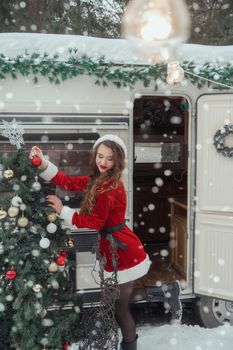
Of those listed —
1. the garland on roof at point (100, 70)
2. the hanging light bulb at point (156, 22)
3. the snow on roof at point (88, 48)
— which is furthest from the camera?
the snow on roof at point (88, 48)

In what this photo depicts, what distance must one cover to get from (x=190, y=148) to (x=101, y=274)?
6.74 ft

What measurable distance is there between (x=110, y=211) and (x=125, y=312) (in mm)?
1031

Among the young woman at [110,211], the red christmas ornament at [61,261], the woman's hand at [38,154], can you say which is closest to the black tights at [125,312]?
the young woman at [110,211]

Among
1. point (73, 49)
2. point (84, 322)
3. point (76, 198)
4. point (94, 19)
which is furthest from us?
point (94, 19)

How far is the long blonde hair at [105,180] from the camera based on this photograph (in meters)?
3.88

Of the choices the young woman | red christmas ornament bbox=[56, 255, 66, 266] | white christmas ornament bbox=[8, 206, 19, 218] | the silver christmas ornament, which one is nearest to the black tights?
the young woman

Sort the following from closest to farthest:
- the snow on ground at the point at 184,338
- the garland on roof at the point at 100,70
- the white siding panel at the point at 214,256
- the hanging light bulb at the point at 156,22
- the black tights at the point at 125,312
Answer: the hanging light bulb at the point at 156,22, the black tights at the point at 125,312, the garland on roof at the point at 100,70, the snow on ground at the point at 184,338, the white siding panel at the point at 214,256

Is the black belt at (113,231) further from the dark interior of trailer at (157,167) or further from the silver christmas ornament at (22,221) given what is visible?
the dark interior of trailer at (157,167)

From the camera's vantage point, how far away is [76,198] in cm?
496

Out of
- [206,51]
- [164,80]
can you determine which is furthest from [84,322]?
[206,51]

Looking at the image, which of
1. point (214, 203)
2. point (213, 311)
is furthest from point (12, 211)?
point (213, 311)

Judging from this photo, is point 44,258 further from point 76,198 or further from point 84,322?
point 76,198

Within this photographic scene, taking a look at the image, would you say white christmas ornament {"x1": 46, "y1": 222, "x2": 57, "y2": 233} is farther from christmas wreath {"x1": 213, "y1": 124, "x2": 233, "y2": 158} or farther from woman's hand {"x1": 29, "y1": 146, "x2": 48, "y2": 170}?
christmas wreath {"x1": 213, "y1": 124, "x2": 233, "y2": 158}

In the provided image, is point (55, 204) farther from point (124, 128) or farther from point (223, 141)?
point (223, 141)
